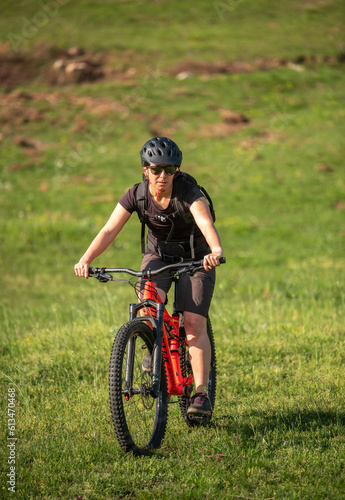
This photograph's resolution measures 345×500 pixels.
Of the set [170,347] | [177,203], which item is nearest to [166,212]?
[177,203]

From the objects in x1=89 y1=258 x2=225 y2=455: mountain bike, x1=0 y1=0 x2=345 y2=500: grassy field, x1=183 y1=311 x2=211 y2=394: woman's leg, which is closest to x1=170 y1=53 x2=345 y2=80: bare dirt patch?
x1=0 y1=0 x2=345 y2=500: grassy field

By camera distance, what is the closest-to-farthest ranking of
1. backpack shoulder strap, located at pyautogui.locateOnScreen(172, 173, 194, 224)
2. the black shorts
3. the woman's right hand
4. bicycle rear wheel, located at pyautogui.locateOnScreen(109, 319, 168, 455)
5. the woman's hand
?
bicycle rear wheel, located at pyautogui.locateOnScreen(109, 319, 168, 455) → the woman's hand → the woman's right hand → backpack shoulder strap, located at pyautogui.locateOnScreen(172, 173, 194, 224) → the black shorts

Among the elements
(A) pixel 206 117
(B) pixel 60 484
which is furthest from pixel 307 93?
(B) pixel 60 484

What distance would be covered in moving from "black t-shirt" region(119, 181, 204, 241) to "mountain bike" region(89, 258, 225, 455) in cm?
39

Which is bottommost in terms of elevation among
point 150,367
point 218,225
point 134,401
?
point 134,401

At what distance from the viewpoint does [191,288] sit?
5.06 metres

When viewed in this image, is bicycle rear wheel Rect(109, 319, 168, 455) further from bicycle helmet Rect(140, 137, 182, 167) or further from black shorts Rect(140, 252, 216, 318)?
bicycle helmet Rect(140, 137, 182, 167)

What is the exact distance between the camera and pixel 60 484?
4.07 meters

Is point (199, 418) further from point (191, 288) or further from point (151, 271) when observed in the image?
point (151, 271)

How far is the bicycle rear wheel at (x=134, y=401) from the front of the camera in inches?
163

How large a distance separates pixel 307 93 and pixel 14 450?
33.3 metres

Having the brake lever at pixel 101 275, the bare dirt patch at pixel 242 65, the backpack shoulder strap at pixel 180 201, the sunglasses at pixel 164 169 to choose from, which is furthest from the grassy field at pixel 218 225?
the sunglasses at pixel 164 169

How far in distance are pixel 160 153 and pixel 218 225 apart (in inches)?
659

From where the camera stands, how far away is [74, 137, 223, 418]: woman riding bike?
15.8 feet
